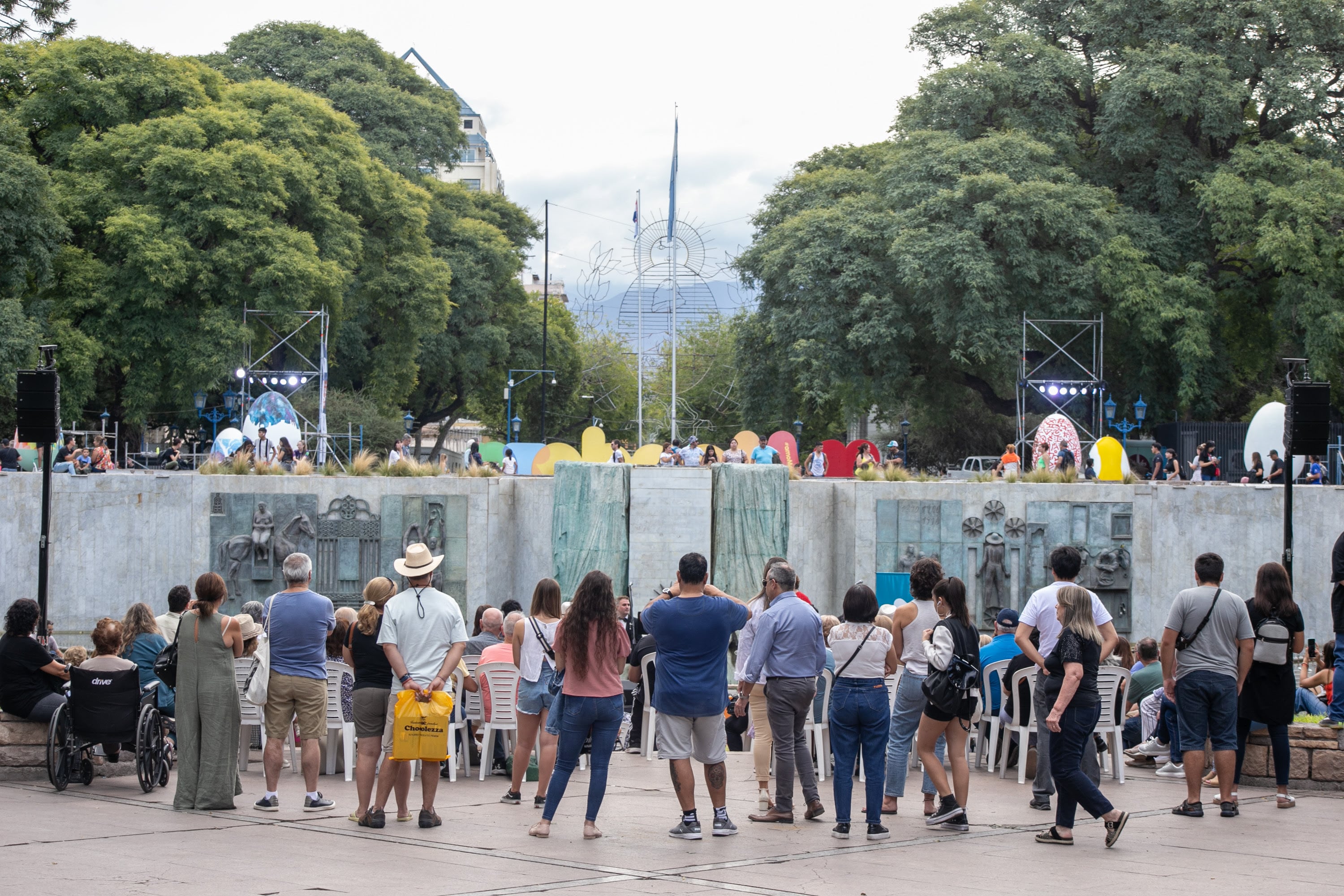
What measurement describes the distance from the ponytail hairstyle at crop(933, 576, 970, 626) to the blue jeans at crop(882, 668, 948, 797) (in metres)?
0.49

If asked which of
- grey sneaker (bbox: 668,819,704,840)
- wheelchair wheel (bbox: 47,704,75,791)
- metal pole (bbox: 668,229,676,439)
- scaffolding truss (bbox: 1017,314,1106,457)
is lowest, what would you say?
grey sneaker (bbox: 668,819,704,840)

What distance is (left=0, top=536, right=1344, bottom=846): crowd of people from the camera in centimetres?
766

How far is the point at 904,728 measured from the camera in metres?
8.56

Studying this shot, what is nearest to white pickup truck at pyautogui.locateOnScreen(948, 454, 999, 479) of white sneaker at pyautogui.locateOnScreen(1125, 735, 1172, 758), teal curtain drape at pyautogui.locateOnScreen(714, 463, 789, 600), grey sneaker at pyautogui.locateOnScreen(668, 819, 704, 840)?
teal curtain drape at pyautogui.locateOnScreen(714, 463, 789, 600)

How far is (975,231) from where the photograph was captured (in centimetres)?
3194

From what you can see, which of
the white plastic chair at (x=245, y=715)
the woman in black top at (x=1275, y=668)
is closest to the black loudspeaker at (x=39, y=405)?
the white plastic chair at (x=245, y=715)

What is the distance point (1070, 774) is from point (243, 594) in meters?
14.4

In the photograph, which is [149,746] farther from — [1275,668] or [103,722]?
[1275,668]

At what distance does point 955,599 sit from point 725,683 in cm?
153

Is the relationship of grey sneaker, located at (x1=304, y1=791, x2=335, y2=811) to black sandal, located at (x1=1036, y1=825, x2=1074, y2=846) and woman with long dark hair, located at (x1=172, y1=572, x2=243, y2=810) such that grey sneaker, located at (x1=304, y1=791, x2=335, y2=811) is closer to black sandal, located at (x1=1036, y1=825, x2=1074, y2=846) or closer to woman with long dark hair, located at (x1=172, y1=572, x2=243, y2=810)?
woman with long dark hair, located at (x1=172, y1=572, x2=243, y2=810)

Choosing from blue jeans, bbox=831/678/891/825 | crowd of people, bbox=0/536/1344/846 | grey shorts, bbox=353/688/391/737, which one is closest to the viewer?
crowd of people, bbox=0/536/1344/846

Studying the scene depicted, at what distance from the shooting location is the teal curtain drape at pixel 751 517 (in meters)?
18.1

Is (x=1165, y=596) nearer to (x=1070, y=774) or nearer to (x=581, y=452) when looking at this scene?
(x=581, y=452)

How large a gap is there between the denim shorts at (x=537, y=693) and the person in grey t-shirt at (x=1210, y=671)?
3.98 metres
